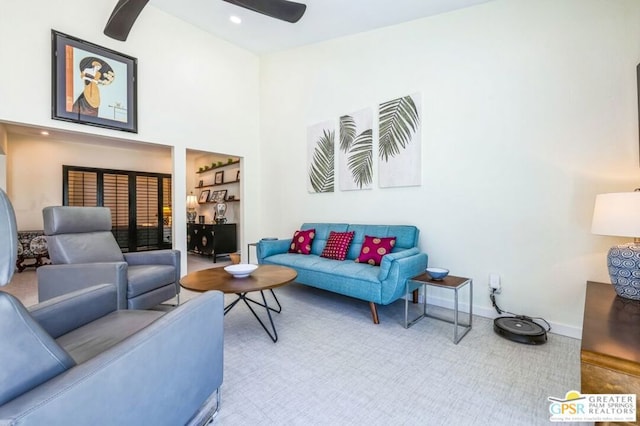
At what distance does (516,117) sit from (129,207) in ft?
23.1

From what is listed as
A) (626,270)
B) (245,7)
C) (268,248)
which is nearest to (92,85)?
(245,7)

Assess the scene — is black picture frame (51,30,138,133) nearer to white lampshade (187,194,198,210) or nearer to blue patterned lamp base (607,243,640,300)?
white lampshade (187,194,198,210)

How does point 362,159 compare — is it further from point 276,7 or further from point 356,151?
point 276,7

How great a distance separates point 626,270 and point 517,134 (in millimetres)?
1404

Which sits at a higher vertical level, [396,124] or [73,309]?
[396,124]

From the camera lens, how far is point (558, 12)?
2.39m

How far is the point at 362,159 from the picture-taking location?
3648 millimetres

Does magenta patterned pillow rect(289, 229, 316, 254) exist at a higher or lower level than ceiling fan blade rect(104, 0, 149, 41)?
lower

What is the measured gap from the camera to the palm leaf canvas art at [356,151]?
11.8 ft

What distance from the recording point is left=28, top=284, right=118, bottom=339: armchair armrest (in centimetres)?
136

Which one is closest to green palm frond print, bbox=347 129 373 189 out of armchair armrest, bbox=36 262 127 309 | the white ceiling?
the white ceiling

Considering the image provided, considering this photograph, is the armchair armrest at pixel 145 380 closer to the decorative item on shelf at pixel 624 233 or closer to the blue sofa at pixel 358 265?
the blue sofa at pixel 358 265

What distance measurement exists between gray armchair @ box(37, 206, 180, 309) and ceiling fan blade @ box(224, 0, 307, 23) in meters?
2.51

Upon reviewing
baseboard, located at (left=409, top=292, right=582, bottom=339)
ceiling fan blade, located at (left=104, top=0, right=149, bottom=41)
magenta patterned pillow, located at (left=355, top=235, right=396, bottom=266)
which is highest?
ceiling fan blade, located at (left=104, top=0, right=149, bottom=41)
